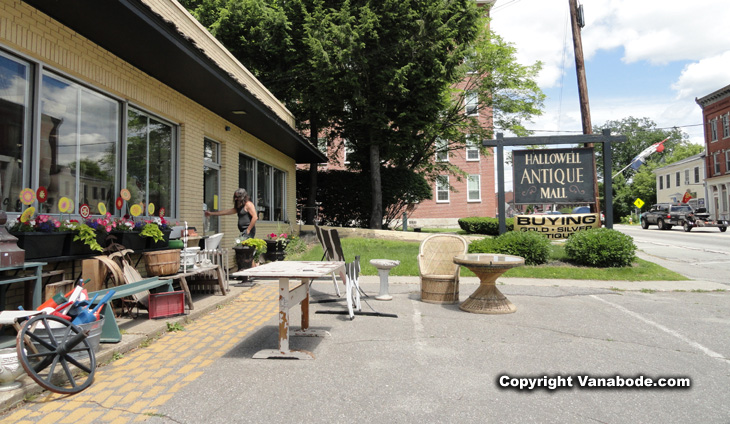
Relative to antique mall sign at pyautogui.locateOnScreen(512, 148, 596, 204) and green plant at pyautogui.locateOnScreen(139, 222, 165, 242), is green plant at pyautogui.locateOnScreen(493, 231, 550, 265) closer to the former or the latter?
antique mall sign at pyautogui.locateOnScreen(512, 148, 596, 204)

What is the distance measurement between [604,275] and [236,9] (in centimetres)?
1677

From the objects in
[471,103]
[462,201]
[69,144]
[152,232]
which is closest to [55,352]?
[152,232]

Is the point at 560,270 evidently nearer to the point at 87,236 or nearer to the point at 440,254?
the point at 440,254

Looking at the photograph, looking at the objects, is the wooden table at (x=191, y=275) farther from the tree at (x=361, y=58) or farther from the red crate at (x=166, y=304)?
the tree at (x=361, y=58)

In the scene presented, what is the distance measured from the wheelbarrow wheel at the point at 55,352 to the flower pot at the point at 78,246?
1696mm

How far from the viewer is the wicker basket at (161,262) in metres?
5.60

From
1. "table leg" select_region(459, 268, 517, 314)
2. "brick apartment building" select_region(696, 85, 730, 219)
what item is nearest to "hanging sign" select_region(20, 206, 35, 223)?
"table leg" select_region(459, 268, 517, 314)

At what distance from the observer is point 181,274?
580cm

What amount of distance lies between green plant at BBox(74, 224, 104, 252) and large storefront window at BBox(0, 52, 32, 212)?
26.1 inches

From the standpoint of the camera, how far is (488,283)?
20.9 feet

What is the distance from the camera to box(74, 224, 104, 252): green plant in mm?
5035

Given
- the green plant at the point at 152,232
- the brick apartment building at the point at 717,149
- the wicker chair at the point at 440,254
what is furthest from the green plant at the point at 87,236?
the brick apartment building at the point at 717,149

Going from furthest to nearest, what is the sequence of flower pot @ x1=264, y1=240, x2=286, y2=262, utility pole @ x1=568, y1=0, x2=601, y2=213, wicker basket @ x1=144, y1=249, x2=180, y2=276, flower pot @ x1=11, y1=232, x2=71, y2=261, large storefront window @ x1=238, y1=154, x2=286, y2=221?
utility pole @ x1=568, y1=0, x2=601, y2=213 < large storefront window @ x1=238, y1=154, x2=286, y2=221 < flower pot @ x1=264, y1=240, x2=286, y2=262 < wicker basket @ x1=144, y1=249, x2=180, y2=276 < flower pot @ x1=11, y1=232, x2=71, y2=261

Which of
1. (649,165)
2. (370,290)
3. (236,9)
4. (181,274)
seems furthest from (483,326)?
(649,165)
